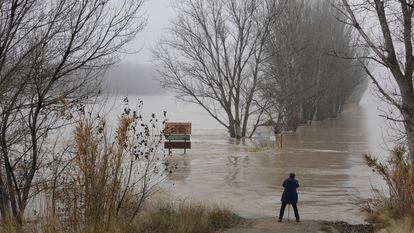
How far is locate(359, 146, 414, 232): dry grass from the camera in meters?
9.17

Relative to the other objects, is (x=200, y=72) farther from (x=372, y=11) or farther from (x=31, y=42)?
(x=31, y=42)

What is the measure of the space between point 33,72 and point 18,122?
4.86ft

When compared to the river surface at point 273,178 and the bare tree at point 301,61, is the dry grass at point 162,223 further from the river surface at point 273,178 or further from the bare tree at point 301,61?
the bare tree at point 301,61

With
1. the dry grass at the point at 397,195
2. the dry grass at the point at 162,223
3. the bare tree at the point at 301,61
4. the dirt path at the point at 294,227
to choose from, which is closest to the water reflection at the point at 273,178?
the dry grass at the point at 397,195

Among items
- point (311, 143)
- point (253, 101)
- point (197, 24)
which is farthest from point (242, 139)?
point (197, 24)

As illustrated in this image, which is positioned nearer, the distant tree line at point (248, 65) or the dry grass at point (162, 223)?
the dry grass at point (162, 223)

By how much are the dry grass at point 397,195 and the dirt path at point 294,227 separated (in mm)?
526

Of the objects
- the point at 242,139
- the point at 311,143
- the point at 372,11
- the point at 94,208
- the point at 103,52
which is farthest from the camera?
the point at 242,139

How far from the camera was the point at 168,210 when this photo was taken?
32.6 ft

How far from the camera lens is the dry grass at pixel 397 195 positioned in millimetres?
9174

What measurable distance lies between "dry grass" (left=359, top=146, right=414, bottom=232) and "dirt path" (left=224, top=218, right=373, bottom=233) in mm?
526

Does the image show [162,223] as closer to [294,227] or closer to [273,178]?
[294,227]

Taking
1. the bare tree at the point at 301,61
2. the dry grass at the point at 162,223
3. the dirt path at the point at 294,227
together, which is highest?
the bare tree at the point at 301,61

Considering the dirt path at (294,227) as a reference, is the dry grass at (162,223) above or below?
above
